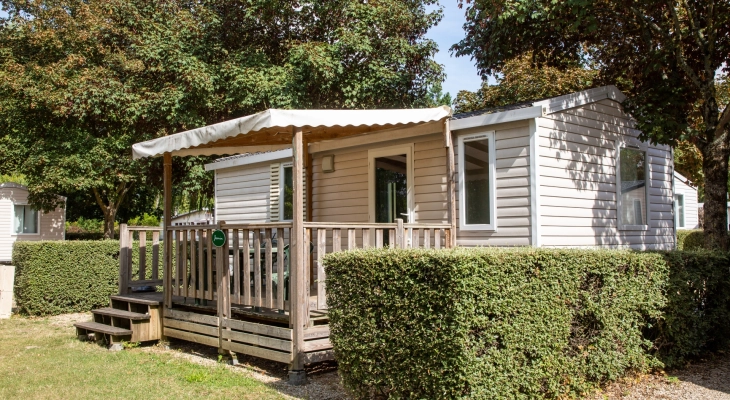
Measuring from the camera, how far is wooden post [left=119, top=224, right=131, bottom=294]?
28.3 feet

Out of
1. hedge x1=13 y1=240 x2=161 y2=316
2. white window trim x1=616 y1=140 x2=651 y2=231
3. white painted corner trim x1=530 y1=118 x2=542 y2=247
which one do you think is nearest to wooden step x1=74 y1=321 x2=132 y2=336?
hedge x1=13 y1=240 x2=161 y2=316

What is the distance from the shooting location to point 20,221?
78.8ft

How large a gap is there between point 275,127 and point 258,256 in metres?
1.36

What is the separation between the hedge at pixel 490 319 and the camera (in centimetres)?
415

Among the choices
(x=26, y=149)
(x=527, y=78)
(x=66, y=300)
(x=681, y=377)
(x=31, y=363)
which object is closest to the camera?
(x=681, y=377)

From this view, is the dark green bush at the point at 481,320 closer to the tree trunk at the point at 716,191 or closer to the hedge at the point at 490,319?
the hedge at the point at 490,319

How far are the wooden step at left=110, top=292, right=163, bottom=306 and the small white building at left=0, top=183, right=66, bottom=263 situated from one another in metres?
16.3

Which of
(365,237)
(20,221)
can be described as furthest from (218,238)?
(20,221)

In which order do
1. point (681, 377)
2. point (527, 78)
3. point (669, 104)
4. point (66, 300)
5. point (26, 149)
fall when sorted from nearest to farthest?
point (681, 377), point (669, 104), point (66, 300), point (527, 78), point (26, 149)

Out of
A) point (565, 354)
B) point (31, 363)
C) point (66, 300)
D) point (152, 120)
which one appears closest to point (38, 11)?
point (152, 120)

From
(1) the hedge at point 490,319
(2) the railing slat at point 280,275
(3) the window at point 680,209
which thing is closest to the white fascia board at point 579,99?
(1) the hedge at point 490,319

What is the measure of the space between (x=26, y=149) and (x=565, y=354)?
764 inches

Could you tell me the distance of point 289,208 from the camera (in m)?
11.2

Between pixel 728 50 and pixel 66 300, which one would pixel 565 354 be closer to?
pixel 728 50
